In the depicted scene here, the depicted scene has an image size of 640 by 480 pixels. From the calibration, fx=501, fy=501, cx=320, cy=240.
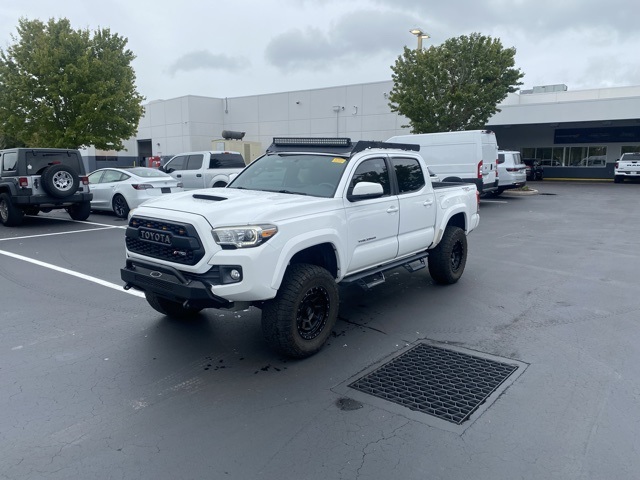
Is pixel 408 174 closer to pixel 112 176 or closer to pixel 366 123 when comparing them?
pixel 112 176

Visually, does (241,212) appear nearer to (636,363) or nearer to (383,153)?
(383,153)

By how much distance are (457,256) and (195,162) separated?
12600mm

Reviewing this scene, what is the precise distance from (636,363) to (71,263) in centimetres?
808

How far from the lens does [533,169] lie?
114 feet

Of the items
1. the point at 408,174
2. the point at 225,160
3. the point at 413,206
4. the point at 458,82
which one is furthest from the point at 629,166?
the point at 413,206

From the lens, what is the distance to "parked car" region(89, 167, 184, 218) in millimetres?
13586

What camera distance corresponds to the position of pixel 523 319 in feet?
18.9

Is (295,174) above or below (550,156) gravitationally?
below

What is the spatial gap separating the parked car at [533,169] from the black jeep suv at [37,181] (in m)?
30.0

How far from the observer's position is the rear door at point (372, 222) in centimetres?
515

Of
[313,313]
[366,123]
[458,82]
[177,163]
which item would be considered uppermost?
[458,82]

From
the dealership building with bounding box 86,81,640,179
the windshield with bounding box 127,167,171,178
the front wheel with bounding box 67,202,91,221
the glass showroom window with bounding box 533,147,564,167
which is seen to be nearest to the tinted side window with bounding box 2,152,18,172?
the front wheel with bounding box 67,202,91,221

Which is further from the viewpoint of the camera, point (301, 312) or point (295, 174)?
point (295, 174)

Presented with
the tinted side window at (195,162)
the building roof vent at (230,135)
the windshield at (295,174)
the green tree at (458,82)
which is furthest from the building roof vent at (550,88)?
the windshield at (295,174)
